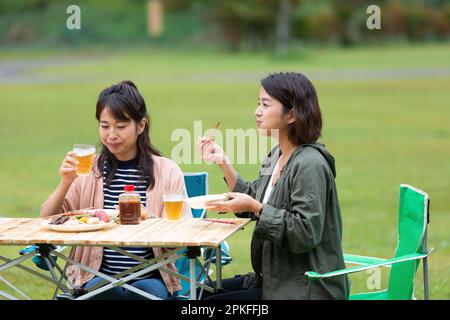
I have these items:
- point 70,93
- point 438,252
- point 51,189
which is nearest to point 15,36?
point 70,93

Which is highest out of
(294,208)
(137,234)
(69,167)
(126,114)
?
(126,114)

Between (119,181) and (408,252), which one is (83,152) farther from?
(408,252)

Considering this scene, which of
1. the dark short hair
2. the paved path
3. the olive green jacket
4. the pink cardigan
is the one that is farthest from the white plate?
the paved path

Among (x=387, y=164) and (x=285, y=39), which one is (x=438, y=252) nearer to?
(x=387, y=164)

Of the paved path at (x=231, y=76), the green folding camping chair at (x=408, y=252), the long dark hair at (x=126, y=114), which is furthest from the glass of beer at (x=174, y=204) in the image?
the paved path at (x=231, y=76)

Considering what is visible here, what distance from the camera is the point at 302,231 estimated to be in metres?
4.14

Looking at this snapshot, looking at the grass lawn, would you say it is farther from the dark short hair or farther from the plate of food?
the dark short hair

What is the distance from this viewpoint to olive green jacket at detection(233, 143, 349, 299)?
416 centimetres

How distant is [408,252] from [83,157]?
5.48 feet

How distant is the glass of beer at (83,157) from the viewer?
4676 mm

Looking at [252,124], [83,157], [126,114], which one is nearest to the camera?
[83,157]

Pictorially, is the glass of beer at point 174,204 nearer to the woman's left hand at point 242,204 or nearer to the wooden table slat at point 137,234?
the wooden table slat at point 137,234

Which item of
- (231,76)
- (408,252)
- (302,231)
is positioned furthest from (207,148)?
(231,76)

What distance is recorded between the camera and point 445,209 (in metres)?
11.0
